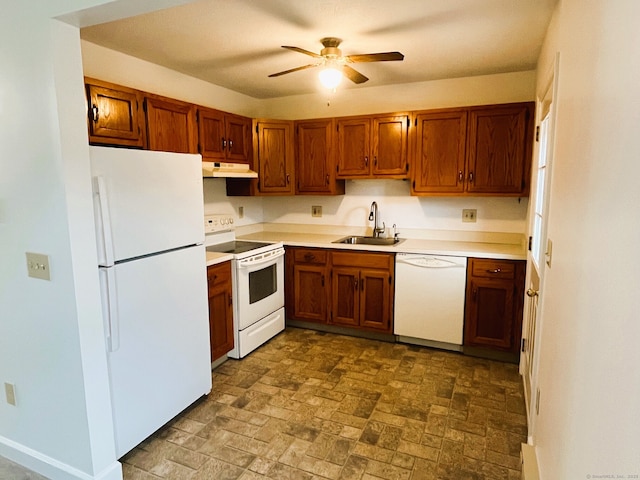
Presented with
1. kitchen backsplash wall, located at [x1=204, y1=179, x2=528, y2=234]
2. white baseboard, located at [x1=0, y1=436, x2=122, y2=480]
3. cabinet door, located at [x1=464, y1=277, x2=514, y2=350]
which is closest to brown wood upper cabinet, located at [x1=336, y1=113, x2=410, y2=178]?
kitchen backsplash wall, located at [x1=204, y1=179, x2=528, y2=234]

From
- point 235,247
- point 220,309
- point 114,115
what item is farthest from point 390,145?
point 114,115

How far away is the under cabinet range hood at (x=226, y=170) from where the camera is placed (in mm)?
3197

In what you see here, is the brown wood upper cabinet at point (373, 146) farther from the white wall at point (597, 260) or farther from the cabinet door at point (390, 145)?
the white wall at point (597, 260)

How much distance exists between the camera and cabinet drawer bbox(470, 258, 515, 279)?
3.07 meters

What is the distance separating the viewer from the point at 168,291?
229 cm

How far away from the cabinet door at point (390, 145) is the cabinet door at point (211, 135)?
1.42m

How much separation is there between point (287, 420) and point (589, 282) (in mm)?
1986

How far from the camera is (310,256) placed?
148 inches

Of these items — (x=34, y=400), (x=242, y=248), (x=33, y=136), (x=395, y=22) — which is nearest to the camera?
(x=33, y=136)

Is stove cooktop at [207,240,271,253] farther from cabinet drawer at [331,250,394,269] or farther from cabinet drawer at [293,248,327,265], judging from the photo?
cabinet drawer at [331,250,394,269]

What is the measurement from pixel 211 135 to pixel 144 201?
58.0 inches

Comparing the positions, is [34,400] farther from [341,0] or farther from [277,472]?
[341,0]

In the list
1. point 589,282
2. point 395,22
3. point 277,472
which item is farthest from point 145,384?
point 395,22

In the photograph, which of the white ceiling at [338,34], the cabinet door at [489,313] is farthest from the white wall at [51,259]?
the cabinet door at [489,313]
